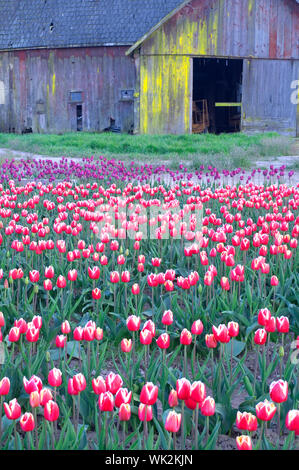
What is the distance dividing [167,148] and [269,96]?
8.28m

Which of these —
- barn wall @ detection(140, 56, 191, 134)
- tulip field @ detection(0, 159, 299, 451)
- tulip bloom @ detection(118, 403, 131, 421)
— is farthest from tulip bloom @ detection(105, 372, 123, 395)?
barn wall @ detection(140, 56, 191, 134)

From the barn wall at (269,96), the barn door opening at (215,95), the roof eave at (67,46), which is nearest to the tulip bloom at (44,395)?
the roof eave at (67,46)

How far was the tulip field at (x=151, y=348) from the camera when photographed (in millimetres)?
2504

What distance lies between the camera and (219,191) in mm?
7359

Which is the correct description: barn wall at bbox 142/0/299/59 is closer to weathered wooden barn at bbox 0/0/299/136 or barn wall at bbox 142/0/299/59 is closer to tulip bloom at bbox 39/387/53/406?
weathered wooden barn at bbox 0/0/299/136

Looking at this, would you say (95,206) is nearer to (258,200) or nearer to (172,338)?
(258,200)

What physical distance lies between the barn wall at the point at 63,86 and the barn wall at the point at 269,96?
15.2ft

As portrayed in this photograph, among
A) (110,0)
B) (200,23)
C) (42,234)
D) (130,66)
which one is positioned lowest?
(42,234)

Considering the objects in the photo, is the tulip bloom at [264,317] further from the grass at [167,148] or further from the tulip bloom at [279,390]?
the grass at [167,148]

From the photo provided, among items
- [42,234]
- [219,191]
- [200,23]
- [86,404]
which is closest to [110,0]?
[200,23]

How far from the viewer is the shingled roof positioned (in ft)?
78.2

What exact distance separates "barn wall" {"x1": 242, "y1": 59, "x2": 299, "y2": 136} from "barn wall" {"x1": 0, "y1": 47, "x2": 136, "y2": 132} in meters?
4.63

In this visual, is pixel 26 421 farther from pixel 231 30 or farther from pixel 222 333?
pixel 231 30

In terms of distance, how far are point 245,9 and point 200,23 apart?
1961mm
